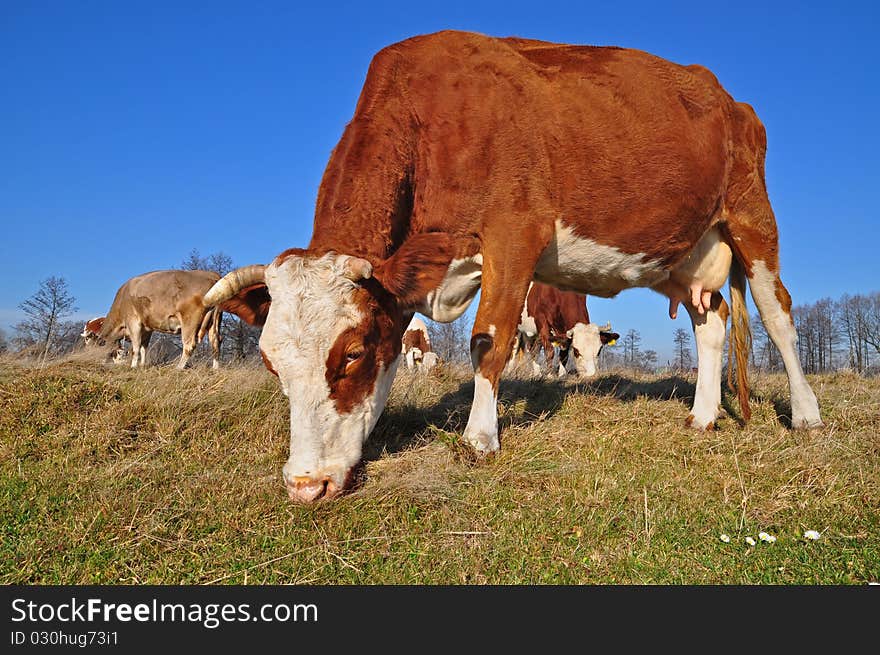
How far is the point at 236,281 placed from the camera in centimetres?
479

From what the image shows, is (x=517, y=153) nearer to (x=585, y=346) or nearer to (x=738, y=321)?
(x=738, y=321)

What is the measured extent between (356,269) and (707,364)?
174 inches

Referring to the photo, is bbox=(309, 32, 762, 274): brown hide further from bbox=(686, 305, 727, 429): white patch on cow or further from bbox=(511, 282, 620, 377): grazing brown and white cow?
bbox=(511, 282, 620, 377): grazing brown and white cow

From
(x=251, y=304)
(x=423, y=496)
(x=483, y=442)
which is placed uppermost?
(x=251, y=304)

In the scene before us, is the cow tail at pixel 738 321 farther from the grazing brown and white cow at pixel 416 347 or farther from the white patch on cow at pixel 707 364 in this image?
the grazing brown and white cow at pixel 416 347

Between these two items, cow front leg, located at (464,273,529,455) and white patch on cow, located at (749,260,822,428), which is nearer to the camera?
cow front leg, located at (464,273,529,455)

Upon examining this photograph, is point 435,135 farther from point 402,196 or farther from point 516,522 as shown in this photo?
point 516,522

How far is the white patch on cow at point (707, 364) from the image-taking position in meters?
6.62

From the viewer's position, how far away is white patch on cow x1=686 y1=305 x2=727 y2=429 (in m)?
6.62

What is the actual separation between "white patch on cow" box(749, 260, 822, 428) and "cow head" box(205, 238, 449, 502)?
3930 mm

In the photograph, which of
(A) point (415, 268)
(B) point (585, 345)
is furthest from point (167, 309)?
(A) point (415, 268)

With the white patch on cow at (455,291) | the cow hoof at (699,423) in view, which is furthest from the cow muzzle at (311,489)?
the cow hoof at (699,423)

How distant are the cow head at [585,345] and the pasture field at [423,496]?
10.0m

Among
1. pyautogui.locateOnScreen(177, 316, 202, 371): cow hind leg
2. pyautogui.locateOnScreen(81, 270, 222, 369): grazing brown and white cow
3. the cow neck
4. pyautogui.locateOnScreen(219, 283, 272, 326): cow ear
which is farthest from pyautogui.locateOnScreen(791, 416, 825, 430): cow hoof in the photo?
pyautogui.locateOnScreen(177, 316, 202, 371): cow hind leg
